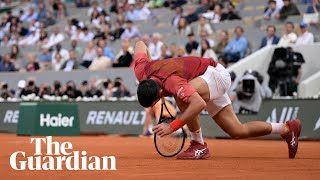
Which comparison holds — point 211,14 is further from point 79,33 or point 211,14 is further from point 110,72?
point 79,33

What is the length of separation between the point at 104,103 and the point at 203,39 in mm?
3639

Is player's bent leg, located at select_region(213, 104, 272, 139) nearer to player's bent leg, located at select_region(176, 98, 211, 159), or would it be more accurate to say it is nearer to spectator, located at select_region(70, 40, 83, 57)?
player's bent leg, located at select_region(176, 98, 211, 159)

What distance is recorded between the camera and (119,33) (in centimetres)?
3067

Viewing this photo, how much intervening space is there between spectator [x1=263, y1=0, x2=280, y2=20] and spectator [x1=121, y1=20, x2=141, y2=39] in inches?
212

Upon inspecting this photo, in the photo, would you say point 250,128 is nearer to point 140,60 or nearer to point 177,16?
point 140,60

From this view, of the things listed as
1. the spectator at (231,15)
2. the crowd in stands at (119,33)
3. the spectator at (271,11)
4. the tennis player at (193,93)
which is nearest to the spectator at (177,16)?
the crowd in stands at (119,33)

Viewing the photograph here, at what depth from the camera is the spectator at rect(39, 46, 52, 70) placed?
31.7 meters

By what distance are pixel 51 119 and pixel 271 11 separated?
7.73 meters

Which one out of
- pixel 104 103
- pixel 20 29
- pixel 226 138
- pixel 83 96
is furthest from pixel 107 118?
pixel 20 29

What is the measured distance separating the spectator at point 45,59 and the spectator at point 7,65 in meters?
1.10

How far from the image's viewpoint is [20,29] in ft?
117

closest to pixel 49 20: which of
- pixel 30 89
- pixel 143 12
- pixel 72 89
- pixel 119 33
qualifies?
pixel 143 12

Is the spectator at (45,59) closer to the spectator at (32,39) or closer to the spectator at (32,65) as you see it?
the spectator at (32,65)

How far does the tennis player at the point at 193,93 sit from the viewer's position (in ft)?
38.1
